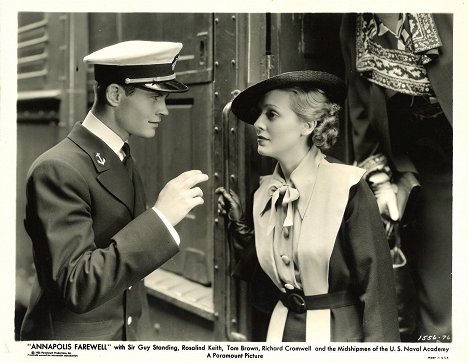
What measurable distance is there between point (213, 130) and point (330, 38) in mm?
432

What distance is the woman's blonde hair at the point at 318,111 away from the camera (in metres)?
1.32

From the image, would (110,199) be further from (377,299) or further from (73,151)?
(377,299)

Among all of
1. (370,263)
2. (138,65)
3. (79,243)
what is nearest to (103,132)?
(138,65)

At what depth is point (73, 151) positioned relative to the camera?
129cm

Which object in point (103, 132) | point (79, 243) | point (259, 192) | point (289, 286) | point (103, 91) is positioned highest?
point (103, 91)

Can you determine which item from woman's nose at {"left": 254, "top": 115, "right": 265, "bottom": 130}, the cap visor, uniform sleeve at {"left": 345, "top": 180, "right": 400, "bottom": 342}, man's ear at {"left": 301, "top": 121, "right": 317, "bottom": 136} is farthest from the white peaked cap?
uniform sleeve at {"left": 345, "top": 180, "right": 400, "bottom": 342}

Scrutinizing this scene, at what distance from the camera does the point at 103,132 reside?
1333 mm

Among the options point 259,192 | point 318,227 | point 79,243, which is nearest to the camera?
point 79,243

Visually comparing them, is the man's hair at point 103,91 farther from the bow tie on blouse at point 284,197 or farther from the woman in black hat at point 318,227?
the bow tie on blouse at point 284,197

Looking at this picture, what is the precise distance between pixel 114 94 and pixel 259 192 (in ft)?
1.48

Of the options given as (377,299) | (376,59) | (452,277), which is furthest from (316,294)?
(376,59)

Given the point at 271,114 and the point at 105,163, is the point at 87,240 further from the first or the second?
the point at 271,114

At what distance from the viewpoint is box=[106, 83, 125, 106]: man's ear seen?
1.33 meters

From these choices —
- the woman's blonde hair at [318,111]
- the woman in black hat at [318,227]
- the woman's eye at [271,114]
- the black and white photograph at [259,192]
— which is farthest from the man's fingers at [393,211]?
the woman's eye at [271,114]
